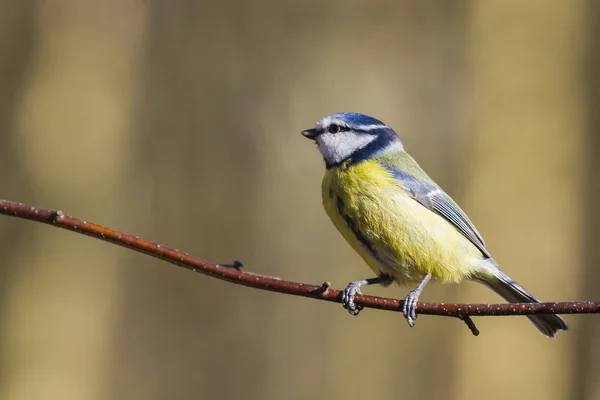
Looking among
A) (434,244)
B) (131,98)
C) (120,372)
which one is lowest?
(120,372)

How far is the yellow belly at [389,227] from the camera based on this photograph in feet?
6.58

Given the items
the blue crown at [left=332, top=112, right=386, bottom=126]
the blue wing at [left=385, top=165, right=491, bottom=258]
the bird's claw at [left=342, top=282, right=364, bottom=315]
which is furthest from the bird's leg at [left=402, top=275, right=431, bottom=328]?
the blue crown at [left=332, top=112, right=386, bottom=126]

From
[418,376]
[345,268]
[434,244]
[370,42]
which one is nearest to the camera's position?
[434,244]

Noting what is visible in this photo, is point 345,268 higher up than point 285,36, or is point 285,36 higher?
point 285,36

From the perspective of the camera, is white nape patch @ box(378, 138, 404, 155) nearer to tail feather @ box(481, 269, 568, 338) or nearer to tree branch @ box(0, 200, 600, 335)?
tail feather @ box(481, 269, 568, 338)

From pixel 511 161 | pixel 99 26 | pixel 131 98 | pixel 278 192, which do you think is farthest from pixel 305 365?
pixel 99 26

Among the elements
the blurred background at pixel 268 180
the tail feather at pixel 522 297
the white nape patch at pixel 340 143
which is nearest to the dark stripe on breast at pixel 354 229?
the white nape patch at pixel 340 143

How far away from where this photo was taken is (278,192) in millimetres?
3732

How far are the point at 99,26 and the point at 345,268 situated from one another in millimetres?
1877

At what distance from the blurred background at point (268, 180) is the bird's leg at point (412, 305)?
1.17 metres

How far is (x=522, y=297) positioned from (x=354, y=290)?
28.3 inches

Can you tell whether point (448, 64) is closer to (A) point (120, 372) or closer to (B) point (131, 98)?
(B) point (131, 98)

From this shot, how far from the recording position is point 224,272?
1.46 m

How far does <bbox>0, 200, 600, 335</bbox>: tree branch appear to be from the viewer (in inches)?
52.2
